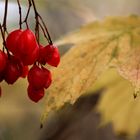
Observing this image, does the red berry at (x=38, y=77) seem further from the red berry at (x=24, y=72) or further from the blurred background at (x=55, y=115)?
the blurred background at (x=55, y=115)

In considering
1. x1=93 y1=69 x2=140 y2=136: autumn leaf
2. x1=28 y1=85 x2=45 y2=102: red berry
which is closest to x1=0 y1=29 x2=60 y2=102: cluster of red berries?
x1=28 y1=85 x2=45 y2=102: red berry

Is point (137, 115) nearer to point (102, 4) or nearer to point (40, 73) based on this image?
point (40, 73)

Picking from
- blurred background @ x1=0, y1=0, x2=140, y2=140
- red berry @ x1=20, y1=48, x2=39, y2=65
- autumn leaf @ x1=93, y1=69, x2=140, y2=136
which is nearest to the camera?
red berry @ x1=20, y1=48, x2=39, y2=65

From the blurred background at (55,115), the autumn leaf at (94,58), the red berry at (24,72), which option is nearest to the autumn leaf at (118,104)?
the blurred background at (55,115)

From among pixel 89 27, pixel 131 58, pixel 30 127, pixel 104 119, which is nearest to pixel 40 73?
pixel 131 58

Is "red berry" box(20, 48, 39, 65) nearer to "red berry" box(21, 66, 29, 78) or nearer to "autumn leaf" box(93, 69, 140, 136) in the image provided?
"red berry" box(21, 66, 29, 78)

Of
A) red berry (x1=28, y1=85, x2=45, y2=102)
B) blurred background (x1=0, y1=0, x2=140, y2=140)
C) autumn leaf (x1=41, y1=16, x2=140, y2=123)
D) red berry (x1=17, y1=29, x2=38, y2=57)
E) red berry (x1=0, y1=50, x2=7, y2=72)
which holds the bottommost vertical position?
blurred background (x1=0, y1=0, x2=140, y2=140)
